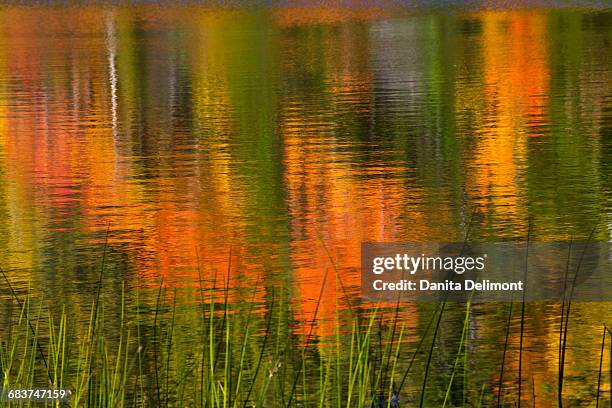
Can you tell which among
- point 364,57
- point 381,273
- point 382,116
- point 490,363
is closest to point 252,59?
point 364,57

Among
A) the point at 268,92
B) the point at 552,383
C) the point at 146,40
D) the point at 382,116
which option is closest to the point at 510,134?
the point at 382,116

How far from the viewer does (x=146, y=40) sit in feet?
152

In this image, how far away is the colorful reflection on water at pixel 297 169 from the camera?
444 inches

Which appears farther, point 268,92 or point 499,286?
point 268,92

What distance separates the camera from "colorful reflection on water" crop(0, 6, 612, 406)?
11273mm

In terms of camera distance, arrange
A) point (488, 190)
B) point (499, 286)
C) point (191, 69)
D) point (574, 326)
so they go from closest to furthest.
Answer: point (574, 326), point (499, 286), point (488, 190), point (191, 69)

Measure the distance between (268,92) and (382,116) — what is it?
5361mm

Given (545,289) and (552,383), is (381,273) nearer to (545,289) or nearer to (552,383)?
(545,289)

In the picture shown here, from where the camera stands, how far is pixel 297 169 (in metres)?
16.9

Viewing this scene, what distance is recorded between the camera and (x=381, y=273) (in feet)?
37.8

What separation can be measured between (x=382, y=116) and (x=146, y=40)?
2448 cm

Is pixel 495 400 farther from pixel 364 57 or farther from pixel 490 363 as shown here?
pixel 364 57

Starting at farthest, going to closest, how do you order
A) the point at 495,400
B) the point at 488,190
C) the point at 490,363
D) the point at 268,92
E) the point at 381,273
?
the point at 268,92 < the point at 488,190 < the point at 381,273 < the point at 490,363 < the point at 495,400

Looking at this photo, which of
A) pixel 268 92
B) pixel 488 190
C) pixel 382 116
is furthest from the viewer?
pixel 268 92
